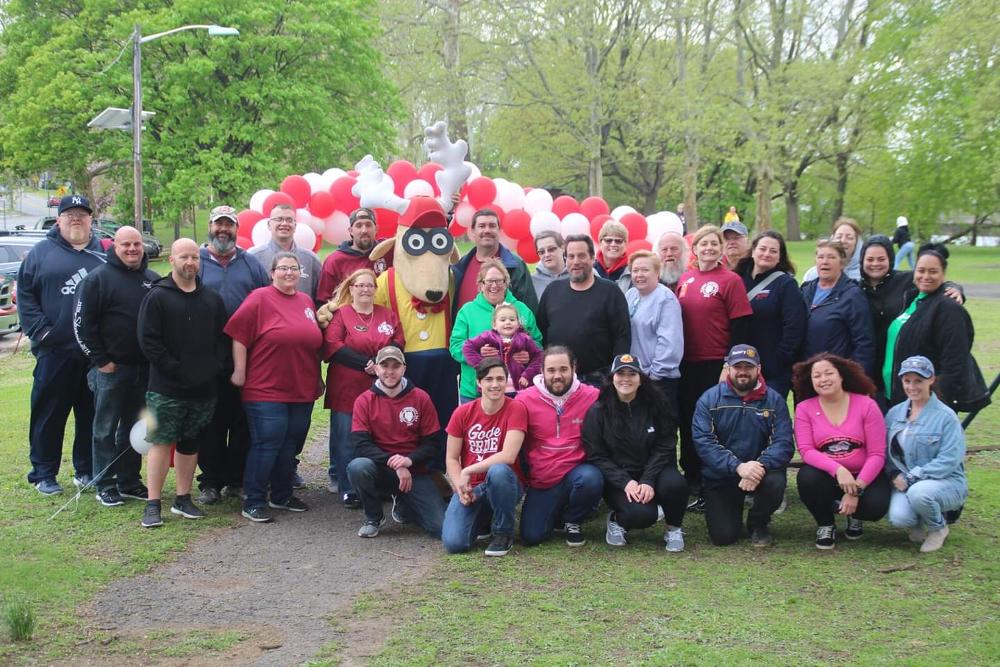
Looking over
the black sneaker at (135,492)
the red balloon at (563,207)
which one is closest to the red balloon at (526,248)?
the red balloon at (563,207)

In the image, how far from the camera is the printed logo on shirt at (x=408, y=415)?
6.02 meters

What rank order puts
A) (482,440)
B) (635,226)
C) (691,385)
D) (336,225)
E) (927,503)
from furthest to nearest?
(635,226)
(336,225)
(691,385)
(482,440)
(927,503)

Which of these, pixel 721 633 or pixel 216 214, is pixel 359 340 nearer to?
pixel 216 214

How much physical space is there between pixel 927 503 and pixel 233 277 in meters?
4.60

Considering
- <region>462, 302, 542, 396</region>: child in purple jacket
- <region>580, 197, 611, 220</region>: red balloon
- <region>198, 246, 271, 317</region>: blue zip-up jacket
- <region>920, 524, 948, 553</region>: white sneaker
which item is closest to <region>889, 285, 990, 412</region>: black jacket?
<region>920, 524, 948, 553</region>: white sneaker

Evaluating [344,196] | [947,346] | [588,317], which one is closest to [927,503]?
[947,346]

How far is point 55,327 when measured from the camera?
260 inches

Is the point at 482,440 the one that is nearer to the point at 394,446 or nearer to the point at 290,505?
the point at 394,446

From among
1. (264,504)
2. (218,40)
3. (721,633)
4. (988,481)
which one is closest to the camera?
(721,633)

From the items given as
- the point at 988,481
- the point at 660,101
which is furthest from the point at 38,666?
the point at 660,101

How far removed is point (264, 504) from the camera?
639 cm

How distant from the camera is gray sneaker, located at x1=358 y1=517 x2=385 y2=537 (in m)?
5.97

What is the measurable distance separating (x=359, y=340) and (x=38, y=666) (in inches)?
114

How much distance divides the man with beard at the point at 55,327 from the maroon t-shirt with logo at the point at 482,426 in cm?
286
